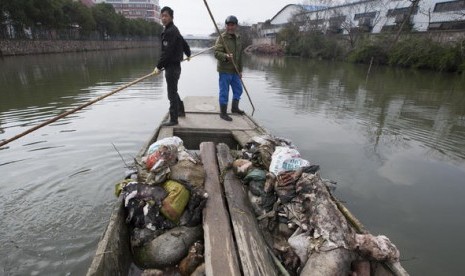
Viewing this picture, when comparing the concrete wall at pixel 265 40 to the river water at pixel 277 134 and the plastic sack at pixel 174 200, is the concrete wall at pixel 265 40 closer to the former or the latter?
the river water at pixel 277 134

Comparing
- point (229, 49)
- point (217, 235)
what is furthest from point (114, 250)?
point (229, 49)

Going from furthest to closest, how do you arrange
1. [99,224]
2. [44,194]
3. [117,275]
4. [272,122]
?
[272,122] → [44,194] → [99,224] → [117,275]

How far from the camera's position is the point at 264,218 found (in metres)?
3.07

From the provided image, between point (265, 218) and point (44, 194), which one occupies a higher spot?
point (265, 218)

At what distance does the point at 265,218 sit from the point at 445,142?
21.4ft

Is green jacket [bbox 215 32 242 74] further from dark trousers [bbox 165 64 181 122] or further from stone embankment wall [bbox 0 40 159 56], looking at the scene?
stone embankment wall [bbox 0 40 159 56]

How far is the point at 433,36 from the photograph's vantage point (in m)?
28.2

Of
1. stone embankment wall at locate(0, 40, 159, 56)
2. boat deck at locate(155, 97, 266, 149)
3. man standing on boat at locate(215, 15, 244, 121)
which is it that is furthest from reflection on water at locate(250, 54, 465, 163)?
stone embankment wall at locate(0, 40, 159, 56)

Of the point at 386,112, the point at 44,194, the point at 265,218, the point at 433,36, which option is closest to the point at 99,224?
the point at 44,194

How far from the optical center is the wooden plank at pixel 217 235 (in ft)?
7.70

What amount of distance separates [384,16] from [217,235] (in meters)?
47.9

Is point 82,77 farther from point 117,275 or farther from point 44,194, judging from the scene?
point 117,275

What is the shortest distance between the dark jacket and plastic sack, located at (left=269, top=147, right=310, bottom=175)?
2902 millimetres

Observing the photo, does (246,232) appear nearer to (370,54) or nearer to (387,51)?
(387,51)
